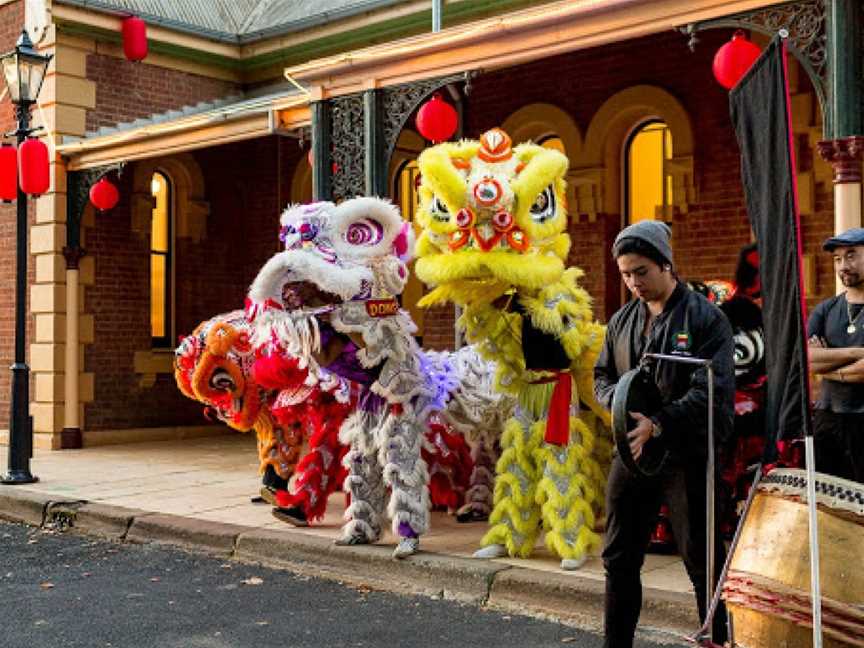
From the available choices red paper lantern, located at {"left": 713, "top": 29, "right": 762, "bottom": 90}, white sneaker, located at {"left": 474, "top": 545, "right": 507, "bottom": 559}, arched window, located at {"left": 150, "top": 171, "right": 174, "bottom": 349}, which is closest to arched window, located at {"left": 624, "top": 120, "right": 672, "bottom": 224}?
red paper lantern, located at {"left": 713, "top": 29, "right": 762, "bottom": 90}

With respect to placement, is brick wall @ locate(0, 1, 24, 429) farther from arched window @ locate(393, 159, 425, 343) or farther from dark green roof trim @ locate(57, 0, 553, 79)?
arched window @ locate(393, 159, 425, 343)

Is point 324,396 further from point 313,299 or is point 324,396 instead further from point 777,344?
point 777,344

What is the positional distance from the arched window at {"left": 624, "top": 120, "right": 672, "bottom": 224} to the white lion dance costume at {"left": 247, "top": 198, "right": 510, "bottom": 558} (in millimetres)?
5225

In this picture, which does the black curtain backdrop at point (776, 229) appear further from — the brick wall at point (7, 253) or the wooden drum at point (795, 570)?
the brick wall at point (7, 253)

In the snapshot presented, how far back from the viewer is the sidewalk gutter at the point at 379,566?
5516mm

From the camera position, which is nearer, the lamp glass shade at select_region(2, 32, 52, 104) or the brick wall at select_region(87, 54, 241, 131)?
the lamp glass shade at select_region(2, 32, 52, 104)

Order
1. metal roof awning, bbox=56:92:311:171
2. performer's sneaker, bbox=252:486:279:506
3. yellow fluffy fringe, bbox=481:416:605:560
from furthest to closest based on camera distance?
metal roof awning, bbox=56:92:311:171 → performer's sneaker, bbox=252:486:279:506 → yellow fluffy fringe, bbox=481:416:605:560

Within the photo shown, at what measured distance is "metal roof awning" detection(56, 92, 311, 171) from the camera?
10.3 m

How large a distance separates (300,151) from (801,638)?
1214 cm

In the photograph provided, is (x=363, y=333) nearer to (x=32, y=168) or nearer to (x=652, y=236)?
(x=652, y=236)

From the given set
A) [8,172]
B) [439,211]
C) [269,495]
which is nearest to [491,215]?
[439,211]

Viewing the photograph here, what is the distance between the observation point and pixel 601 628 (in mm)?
5395

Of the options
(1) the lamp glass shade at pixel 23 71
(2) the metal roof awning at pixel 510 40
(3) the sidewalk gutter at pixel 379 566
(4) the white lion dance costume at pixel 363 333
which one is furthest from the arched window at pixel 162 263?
(4) the white lion dance costume at pixel 363 333

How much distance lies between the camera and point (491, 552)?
248 inches
